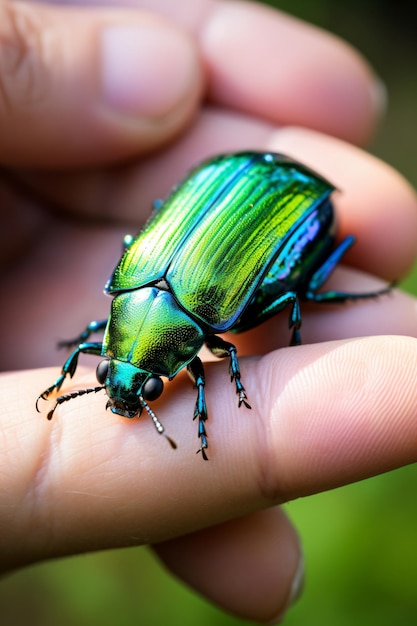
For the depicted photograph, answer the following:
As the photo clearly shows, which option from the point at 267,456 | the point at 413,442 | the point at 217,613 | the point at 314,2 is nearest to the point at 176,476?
the point at 267,456

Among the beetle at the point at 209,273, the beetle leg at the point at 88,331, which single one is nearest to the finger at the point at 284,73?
the beetle at the point at 209,273

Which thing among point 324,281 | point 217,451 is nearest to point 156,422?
point 217,451

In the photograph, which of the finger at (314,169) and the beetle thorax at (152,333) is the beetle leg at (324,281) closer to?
the finger at (314,169)

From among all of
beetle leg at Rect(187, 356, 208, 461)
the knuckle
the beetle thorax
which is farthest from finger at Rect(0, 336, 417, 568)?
the knuckle

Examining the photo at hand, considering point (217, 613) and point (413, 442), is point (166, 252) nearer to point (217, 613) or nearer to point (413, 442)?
point (413, 442)

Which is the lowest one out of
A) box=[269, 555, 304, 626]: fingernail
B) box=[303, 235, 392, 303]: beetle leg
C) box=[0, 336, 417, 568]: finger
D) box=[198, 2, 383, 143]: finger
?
box=[269, 555, 304, 626]: fingernail

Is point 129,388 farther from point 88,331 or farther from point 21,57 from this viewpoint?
point 21,57

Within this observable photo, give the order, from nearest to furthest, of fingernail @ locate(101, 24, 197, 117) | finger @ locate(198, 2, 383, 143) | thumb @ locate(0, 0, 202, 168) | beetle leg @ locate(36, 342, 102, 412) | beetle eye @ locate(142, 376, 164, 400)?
beetle eye @ locate(142, 376, 164, 400) < beetle leg @ locate(36, 342, 102, 412) < thumb @ locate(0, 0, 202, 168) < fingernail @ locate(101, 24, 197, 117) < finger @ locate(198, 2, 383, 143)

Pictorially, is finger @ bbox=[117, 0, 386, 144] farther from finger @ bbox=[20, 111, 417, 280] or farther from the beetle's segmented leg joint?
the beetle's segmented leg joint
